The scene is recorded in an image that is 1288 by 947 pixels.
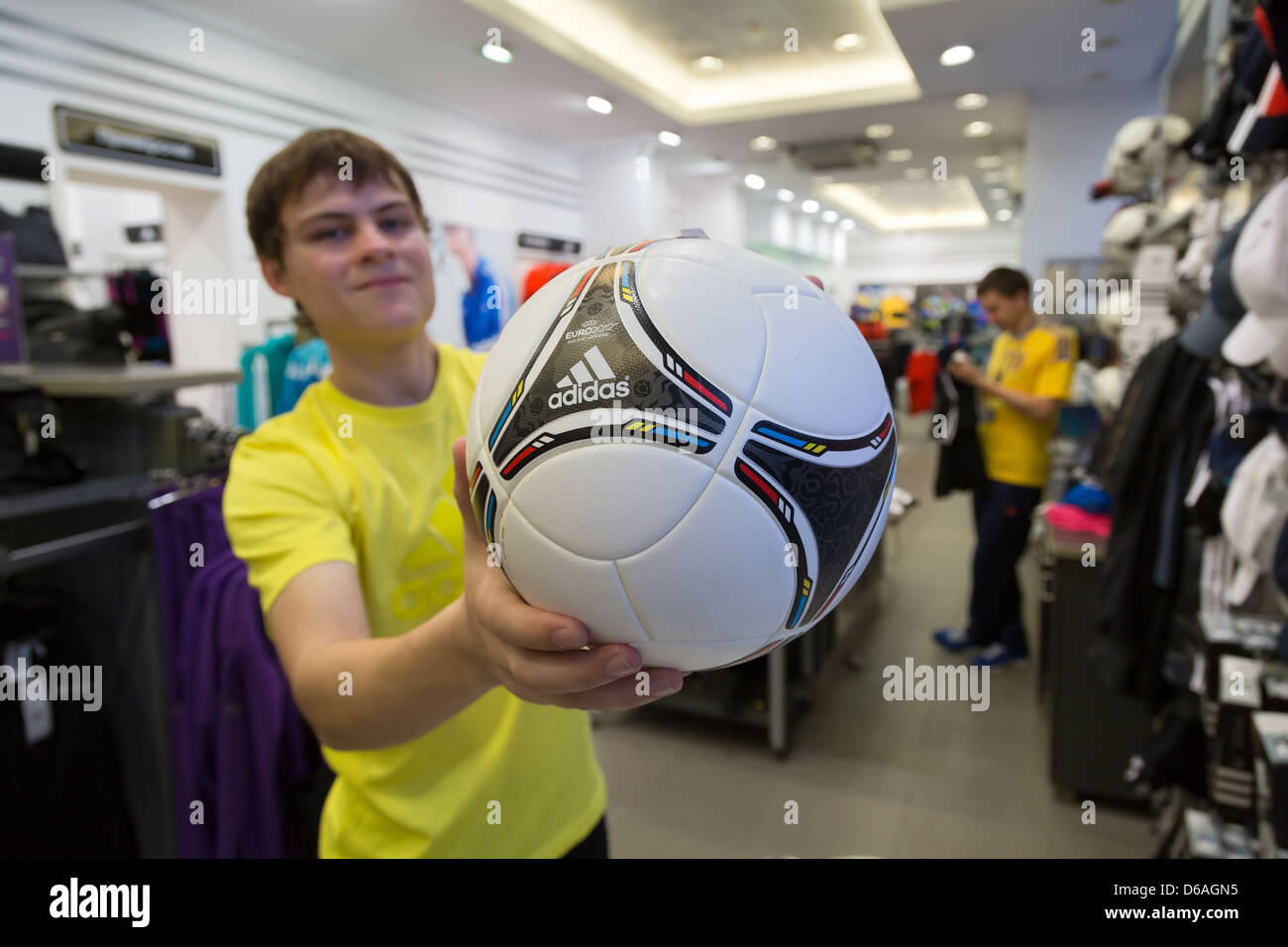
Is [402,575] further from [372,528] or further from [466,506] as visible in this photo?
[466,506]

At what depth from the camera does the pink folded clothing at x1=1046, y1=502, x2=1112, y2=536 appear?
2.86m

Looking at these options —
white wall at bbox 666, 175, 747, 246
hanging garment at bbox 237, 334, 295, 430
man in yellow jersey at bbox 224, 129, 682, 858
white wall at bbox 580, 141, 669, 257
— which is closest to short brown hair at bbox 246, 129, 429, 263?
man in yellow jersey at bbox 224, 129, 682, 858

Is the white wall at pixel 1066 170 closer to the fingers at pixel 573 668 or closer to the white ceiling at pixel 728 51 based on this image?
the white ceiling at pixel 728 51

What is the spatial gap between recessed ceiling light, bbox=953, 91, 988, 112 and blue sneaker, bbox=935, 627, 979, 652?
5611mm

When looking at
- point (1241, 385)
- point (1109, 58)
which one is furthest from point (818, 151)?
point (1241, 385)

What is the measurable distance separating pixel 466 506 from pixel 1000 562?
3.60 meters

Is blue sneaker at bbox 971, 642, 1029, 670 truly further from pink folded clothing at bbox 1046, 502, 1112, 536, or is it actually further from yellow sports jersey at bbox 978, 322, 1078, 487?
pink folded clothing at bbox 1046, 502, 1112, 536

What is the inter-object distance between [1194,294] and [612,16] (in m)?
5.08

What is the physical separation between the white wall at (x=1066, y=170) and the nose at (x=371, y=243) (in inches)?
314

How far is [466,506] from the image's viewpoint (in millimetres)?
799

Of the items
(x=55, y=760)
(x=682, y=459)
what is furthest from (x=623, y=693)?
(x=55, y=760)

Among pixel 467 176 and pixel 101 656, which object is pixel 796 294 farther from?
pixel 467 176

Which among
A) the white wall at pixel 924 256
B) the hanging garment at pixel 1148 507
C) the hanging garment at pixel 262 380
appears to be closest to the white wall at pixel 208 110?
the hanging garment at pixel 262 380
